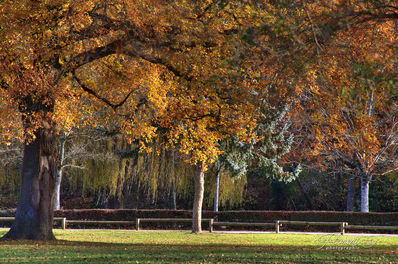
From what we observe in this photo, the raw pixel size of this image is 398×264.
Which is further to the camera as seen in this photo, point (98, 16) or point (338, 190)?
point (338, 190)

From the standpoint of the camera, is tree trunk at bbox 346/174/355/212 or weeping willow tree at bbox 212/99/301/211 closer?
weeping willow tree at bbox 212/99/301/211

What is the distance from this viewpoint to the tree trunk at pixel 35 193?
50.6 ft

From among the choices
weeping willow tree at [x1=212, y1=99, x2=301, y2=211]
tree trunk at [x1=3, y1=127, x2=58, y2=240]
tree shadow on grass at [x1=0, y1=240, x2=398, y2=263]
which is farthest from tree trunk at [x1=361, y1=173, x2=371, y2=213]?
tree trunk at [x1=3, y1=127, x2=58, y2=240]

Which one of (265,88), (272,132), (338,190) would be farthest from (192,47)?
(338,190)

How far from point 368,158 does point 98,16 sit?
14.3 m

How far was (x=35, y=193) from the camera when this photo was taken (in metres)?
15.5

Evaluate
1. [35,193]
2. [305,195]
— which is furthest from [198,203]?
[305,195]

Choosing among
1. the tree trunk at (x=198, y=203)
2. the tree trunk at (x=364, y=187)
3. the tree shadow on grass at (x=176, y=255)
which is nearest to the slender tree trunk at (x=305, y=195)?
the tree trunk at (x=364, y=187)

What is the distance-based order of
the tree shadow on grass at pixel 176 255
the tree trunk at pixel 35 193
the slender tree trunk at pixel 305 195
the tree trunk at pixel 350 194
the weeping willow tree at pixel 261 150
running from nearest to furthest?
the tree shadow on grass at pixel 176 255
the tree trunk at pixel 35 193
the weeping willow tree at pixel 261 150
the tree trunk at pixel 350 194
the slender tree trunk at pixel 305 195

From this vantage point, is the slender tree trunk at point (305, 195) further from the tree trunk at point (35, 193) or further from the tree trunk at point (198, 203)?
the tree trunk at point (35, 193)

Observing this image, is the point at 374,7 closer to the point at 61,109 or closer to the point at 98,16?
the point at 98,16

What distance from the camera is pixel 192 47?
46.1ft

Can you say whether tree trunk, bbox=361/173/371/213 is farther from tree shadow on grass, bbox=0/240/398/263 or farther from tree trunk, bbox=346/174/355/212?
tree shadow on grass, bbox=0/240/398/263

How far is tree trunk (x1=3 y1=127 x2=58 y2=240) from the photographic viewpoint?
1542 centimetres
